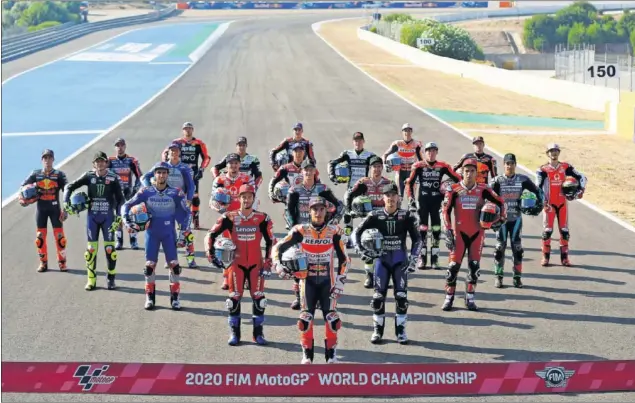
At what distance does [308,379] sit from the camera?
11.3 meters

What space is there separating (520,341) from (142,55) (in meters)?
57.5

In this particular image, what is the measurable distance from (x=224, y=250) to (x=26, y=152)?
67.7ft

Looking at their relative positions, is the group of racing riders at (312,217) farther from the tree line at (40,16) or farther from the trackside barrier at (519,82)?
the tree line at (40,16)

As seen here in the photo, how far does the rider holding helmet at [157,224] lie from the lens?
15008mm

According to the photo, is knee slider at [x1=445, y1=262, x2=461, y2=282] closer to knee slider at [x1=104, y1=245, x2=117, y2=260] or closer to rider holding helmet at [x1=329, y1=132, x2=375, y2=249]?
rider holding helmet at [x1=329, y1=132, x2=375, y2=249]

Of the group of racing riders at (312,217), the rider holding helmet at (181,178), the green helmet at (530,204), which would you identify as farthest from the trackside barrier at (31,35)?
the green helmet at (530,204)

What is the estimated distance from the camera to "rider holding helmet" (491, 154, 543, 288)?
16.4 m

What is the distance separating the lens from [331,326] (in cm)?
1243

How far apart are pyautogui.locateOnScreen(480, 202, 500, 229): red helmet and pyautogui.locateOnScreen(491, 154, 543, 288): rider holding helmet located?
5.35 feet

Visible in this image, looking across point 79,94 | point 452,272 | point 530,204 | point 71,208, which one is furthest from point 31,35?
point 452,272

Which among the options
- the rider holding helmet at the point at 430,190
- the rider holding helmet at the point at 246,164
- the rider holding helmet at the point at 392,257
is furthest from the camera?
the rider holding helmet at the point at 246,164

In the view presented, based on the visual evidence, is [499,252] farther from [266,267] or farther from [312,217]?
[312,217]

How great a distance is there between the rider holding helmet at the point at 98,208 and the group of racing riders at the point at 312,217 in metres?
0.02

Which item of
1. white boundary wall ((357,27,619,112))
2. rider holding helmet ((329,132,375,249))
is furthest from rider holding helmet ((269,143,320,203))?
white boundary wall ((357,27,619,112))
